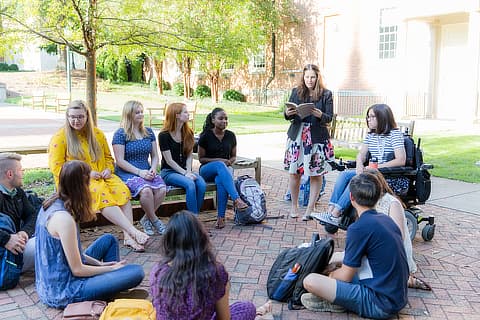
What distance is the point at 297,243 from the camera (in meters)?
5.25

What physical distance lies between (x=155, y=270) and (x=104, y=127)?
44.7ft

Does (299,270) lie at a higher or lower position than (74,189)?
lower

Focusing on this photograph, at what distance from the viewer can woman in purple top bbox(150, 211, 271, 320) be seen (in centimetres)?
251

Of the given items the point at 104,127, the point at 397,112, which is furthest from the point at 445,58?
the point at 104,127

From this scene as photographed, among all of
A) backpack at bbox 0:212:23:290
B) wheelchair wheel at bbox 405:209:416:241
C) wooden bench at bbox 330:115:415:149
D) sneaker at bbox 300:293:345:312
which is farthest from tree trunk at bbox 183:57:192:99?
sneaker at bbox 300:293:345:312

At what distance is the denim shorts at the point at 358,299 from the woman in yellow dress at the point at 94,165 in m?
2.00

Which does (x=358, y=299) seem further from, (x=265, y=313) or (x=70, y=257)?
(x=70, y=257)

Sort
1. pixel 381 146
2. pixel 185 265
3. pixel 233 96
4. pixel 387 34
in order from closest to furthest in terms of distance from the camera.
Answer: pixel 185 265, pixel 381 146, pixel 387 34, pixel 233 96

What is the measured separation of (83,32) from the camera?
297 inches

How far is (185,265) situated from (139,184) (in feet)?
9.56

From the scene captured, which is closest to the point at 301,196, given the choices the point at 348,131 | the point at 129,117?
the point at 129,117

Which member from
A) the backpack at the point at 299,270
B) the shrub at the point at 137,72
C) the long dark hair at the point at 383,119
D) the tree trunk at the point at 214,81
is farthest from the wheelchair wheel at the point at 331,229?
the shrub at the point at 137,72

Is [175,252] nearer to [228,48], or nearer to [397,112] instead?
Answer: [228,48]

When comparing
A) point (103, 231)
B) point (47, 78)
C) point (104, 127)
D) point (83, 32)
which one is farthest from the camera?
point (47, 78)
